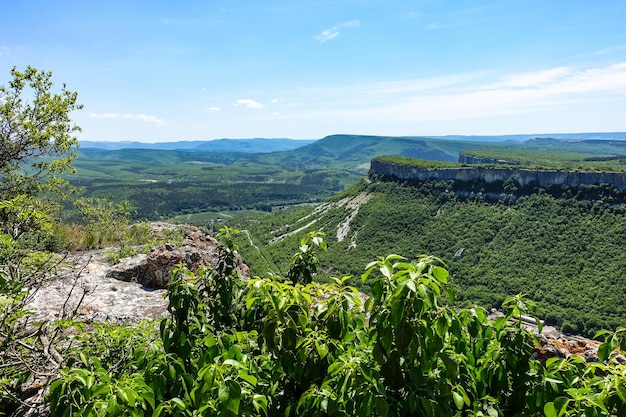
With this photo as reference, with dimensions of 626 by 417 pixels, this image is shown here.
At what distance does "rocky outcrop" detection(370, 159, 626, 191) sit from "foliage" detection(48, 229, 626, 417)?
277 feet

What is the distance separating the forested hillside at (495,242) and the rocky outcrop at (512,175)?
2756 mm

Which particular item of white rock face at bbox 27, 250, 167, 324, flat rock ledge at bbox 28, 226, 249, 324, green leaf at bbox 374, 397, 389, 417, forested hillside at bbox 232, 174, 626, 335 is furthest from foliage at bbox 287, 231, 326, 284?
forested hillside at bbox 232, 174, 626, 335

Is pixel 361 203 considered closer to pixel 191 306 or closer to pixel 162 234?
pixel 162 234

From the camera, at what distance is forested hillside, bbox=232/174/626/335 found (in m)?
53.3

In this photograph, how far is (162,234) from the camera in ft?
65.0

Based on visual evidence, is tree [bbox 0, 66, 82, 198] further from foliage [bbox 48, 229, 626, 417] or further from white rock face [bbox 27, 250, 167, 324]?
foliage [bbox 48, 229, 626, 417]

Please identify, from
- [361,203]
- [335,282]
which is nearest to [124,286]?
[335,282]

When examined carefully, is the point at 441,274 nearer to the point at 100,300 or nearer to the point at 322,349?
the point at 322,349

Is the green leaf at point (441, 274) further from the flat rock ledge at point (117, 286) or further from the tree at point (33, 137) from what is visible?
the tree at point (33, 137)

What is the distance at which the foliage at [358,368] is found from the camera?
3053mm

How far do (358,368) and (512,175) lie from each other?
93.3 meters

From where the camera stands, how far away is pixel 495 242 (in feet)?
244

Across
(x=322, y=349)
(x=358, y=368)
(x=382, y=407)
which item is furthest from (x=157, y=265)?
(x=382, y=407)

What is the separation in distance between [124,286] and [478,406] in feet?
40.3
